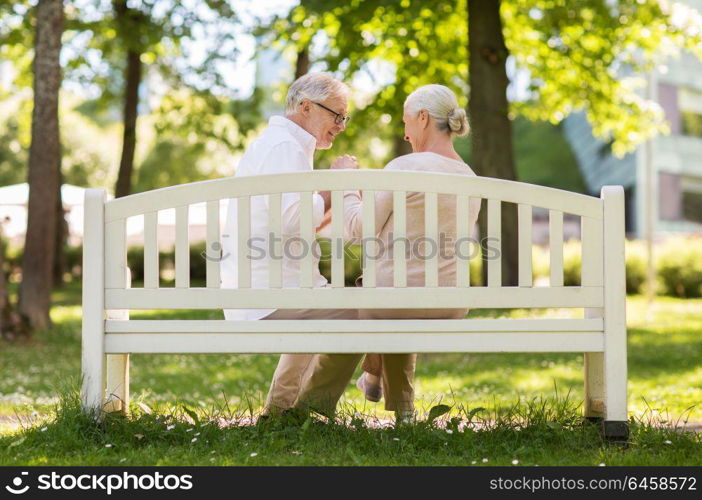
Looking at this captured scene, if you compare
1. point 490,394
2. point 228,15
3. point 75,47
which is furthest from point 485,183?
point 75,47

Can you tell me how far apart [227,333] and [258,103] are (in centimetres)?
1646

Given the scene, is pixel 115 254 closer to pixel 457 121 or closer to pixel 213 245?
pixel 213 245

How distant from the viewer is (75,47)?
A: 18.3 meters

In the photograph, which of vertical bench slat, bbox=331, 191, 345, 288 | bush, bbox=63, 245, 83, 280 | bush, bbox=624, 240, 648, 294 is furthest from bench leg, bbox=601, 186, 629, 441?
bush, bbox=63, 245, 83, 280

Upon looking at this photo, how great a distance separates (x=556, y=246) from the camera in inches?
149

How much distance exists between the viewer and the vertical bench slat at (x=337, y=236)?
373 cm

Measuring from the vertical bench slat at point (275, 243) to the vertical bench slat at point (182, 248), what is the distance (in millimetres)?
310

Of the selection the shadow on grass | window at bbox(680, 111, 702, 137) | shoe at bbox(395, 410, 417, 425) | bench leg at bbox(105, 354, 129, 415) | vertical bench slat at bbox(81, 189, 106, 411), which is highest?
window at bbox(680, 111, 702, 137)

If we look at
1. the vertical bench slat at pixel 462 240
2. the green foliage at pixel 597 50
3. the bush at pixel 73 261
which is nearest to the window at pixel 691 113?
the green foliage at pixel 597 50

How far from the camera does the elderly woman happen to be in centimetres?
390

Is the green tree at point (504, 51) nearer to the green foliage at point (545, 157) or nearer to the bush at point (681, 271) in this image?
the bush at point (681, 271)

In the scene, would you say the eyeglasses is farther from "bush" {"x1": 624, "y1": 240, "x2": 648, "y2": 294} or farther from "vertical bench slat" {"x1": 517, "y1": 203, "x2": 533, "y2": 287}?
"bush" {"x1": 624, "y1": 240, "x2": 648, "y2": 294}

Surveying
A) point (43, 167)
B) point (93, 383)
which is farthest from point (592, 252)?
point (43, 167)
